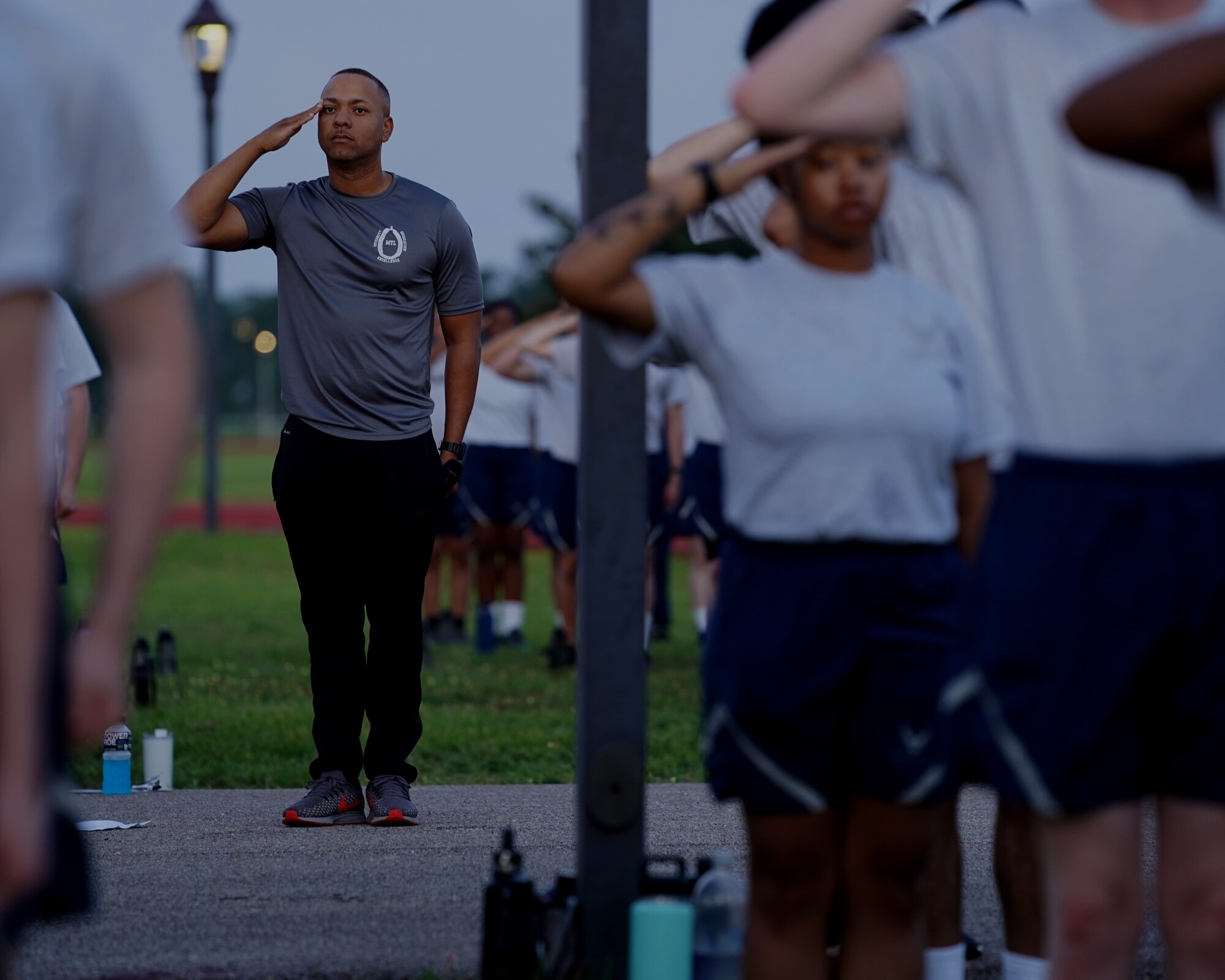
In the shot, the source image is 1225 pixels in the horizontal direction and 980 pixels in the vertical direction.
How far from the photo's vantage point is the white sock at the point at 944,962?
3.63 metres

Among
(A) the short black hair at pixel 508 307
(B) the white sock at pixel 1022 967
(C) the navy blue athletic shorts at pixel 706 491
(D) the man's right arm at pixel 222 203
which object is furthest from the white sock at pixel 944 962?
(A) the short black hair at pixel 508 307

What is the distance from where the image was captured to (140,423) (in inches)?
79.3

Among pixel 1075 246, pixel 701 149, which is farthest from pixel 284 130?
pixel 1075 246

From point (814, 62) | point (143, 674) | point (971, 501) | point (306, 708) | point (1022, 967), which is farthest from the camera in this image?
point (306, 708)

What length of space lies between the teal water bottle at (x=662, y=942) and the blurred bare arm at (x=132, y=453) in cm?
177

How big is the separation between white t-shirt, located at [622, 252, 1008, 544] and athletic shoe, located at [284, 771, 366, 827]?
10.4ft

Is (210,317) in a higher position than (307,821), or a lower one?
higher

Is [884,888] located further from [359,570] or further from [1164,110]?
[359,570]

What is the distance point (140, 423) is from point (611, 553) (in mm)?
1725

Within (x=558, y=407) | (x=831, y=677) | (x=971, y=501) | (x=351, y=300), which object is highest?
(x=558, y=407)

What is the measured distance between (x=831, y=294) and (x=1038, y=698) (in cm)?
96

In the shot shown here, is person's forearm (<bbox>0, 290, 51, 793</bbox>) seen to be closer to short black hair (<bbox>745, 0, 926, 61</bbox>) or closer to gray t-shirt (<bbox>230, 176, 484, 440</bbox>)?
short black hair (<bbox>745, 0, 926, 61</bbox>)

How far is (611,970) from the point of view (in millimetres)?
3643

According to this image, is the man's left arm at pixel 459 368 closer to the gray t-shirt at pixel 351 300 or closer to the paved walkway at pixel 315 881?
the gray t-shirt at pixel 351 300
